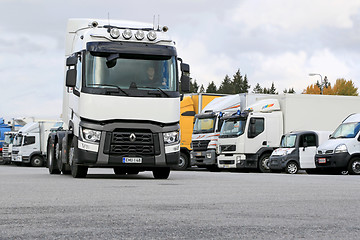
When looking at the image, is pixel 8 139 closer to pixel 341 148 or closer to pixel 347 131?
pixel 347 131

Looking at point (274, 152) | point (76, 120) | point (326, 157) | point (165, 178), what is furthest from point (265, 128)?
point (76, 120)

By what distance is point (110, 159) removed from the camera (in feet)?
49.5

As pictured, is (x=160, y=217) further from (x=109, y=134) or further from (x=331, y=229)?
(x=109, y=134)

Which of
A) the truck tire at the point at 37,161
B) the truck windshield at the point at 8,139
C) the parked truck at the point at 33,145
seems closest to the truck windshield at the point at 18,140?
the parked truck at the point at 33,145

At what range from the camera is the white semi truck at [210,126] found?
1198 inches

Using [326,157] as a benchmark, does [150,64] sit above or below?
above

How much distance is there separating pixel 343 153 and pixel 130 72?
1163 centimetres

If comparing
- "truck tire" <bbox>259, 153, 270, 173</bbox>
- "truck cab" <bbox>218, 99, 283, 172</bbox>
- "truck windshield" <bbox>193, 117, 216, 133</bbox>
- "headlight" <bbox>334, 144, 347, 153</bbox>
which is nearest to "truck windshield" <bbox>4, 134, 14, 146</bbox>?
"truck windshield" <bbox>193, 117, 216, 133</bbox>

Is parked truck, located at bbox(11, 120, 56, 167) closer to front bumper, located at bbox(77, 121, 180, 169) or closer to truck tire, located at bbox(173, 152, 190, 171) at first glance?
truck tire, located at bbox(173, 152, 190, 171)

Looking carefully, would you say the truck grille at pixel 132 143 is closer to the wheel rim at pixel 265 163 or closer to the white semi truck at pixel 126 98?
the white semi truck at pixel 126 98

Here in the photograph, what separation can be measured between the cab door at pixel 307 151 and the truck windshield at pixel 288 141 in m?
0.32

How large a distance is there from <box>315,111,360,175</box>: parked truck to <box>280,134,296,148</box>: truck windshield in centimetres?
211

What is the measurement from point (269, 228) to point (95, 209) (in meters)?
2.44

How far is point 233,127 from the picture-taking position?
29109 millimetres
